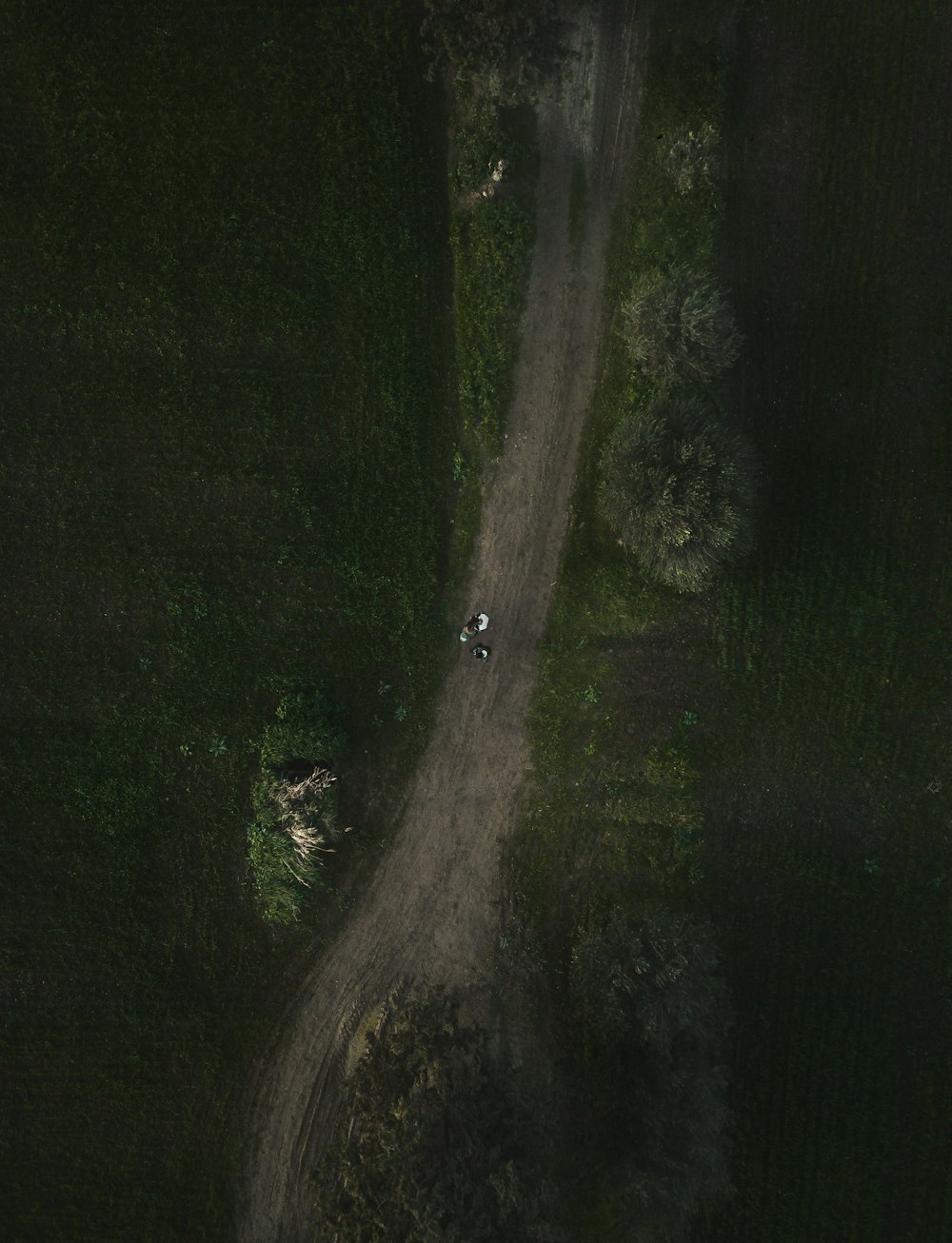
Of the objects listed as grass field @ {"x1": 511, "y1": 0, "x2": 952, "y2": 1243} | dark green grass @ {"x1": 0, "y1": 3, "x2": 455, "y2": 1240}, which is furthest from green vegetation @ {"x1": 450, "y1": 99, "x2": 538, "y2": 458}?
grass field @ {"x1": 511, "y1": 0, "x2": 952, "y2": 1243}

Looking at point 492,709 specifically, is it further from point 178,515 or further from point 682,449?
point 178,515

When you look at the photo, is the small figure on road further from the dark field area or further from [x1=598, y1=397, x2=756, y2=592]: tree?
the dark field area

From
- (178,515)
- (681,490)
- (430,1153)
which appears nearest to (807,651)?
(681,490)

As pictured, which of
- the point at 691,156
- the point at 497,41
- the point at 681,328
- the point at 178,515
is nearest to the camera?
the point at 497,41

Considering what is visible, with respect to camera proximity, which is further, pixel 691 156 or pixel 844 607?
pixel 844 607

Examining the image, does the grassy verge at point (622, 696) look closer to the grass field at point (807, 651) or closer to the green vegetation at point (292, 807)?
the grass field at point (807, 651)

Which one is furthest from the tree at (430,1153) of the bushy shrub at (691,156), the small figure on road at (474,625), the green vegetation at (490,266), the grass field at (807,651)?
A: the bushy shrub at (691,156)
